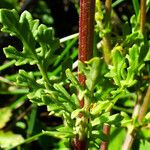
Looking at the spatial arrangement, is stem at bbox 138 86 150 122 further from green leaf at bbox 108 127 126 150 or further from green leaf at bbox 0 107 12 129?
green leaf at bbox 0 107 12 129

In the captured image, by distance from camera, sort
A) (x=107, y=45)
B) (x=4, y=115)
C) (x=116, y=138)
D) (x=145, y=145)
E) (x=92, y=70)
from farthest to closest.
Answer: (x=4, y=115) < (x=116, y=138) < (x=145, y=145) < (x=107, y=45) < (x=92, y=70)

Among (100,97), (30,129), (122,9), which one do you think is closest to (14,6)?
(122,9)

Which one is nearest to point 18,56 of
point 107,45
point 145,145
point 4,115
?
point 107,45

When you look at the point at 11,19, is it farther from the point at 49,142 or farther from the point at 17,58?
the point at 49,142

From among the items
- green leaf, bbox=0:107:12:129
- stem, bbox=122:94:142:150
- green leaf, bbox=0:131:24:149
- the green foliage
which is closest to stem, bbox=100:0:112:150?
stem, bbox=122:94:142:150

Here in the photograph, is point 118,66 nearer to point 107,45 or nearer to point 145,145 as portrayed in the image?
point 107,45

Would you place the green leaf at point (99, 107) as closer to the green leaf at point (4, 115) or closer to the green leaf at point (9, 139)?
the green leaf at point (9, 139)
